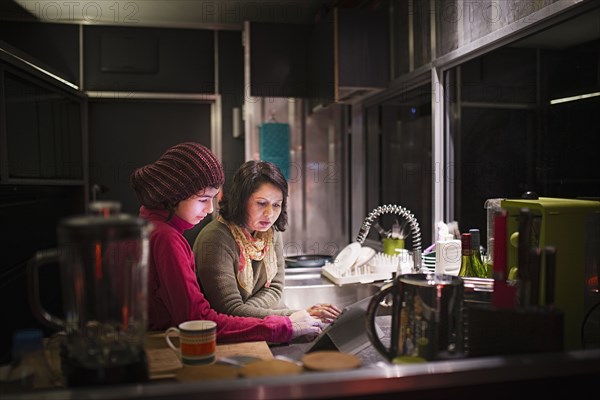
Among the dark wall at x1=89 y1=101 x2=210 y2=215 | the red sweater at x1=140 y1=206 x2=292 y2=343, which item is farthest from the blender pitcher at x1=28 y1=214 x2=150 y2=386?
the dark wall at x1=89 y1=101 x2=210 y2=215

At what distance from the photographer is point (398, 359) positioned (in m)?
0.95

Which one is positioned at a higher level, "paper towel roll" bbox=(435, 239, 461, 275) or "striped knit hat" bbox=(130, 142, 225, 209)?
"striped knit hat" bbox=(130, 142, 225, 209)

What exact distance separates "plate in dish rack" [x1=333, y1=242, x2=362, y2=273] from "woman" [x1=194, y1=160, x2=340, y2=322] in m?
0.43

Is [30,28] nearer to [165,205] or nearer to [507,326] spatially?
[165,205]

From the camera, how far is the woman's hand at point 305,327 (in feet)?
4.22

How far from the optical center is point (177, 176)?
3.97 feet

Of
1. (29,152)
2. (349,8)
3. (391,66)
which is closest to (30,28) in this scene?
(29,152)

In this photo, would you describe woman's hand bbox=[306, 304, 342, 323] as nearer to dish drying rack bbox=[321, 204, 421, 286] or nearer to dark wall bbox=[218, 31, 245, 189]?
dish drying rack bbox=[321, 204, 421, 286]

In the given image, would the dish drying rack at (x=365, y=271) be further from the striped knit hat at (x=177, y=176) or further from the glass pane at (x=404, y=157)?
the striped knit hat at (x=177, y=176)

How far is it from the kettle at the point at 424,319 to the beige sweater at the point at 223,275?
41 cm

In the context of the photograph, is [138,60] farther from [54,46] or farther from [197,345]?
[197,345]

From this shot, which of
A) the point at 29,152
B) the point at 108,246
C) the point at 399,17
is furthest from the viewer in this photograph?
the point at 399,17

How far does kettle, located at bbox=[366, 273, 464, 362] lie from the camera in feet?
3.15

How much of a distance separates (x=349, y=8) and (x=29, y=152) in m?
1.55
